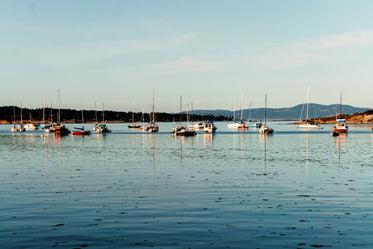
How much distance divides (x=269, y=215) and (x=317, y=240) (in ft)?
12.9

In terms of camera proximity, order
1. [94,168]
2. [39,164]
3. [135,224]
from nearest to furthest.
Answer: [135,224]
[94,168]
[39,164]

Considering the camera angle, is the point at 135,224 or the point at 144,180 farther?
the point at 144,180

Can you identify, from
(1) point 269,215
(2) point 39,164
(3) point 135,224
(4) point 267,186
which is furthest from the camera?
(2) point 39,164

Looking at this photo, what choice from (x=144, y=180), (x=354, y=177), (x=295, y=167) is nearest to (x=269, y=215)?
(x=144, y=180)

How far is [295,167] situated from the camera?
37.8 m

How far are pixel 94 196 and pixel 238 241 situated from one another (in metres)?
11.8

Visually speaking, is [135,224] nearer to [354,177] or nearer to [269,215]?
[269,215]

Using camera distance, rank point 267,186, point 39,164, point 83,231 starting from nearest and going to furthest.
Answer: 1. point 83,231
2. point 267,186
3. point 39,164

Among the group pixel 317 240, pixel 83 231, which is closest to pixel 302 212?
pixel 317 240

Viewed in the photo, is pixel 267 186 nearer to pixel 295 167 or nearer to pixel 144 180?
pixel 144 180

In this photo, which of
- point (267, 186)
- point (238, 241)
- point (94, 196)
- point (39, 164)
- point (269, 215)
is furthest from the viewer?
point (39, 164)

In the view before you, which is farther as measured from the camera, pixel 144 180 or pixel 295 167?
pixel 295 167

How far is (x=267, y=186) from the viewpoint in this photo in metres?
26.0

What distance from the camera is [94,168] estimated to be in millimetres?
37375
